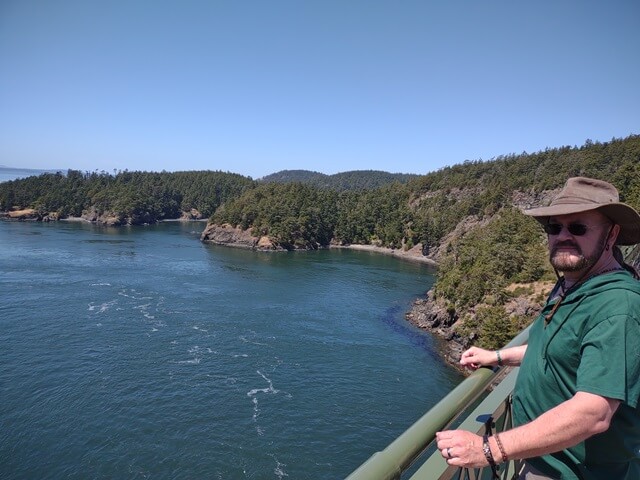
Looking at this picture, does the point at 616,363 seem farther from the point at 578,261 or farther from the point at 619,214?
the point at 619,214

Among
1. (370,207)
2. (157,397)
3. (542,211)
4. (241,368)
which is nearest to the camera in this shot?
(542,211)

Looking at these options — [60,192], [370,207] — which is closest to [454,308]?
[370,207]

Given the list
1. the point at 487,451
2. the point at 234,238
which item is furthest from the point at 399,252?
the point at 487,451

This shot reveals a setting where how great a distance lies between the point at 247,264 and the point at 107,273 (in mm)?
19829

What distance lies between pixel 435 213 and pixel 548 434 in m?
96.9

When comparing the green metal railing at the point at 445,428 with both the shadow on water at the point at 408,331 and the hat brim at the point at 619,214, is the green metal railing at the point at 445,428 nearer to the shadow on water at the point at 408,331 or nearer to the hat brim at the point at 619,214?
the hat brim at the point at 619,214

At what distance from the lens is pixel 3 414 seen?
22062 millimetres

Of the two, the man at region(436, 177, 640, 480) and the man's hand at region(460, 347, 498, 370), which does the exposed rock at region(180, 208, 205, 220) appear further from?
the man at region(436, 177, 640, 480)

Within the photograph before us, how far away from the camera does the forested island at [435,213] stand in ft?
129

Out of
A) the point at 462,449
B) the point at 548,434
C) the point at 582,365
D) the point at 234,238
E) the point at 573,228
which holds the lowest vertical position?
the point at 234,238

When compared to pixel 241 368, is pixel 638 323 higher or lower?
higher

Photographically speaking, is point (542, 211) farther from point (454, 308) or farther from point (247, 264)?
point (247, 264)

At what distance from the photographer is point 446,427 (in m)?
2.10

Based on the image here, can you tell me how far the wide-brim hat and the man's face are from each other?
0.05 metres
